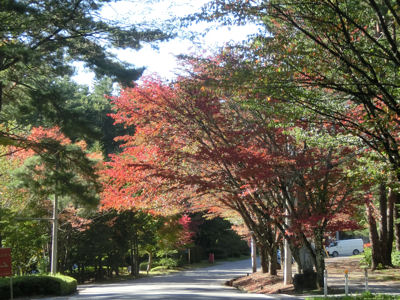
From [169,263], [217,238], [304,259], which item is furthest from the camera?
[217,238]

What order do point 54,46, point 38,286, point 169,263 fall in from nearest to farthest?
1. point 54,46
2. point 38,286
3. point 169,263

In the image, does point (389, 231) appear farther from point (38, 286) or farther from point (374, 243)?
point (38, 286)

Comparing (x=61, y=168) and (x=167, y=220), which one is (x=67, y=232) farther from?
(x=61, y=168)

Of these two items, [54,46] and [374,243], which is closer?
[54,46]

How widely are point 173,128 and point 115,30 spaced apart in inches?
143

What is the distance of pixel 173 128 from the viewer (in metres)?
14.4

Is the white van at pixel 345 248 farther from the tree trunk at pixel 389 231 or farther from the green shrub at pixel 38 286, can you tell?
the green shrub at pixel 38 286

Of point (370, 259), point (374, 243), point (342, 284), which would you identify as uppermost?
point (374, 243)

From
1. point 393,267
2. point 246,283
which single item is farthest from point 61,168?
point 393,267

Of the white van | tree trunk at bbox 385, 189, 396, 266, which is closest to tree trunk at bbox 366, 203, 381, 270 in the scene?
tree trunk at bbox 385, 189, 396, 266

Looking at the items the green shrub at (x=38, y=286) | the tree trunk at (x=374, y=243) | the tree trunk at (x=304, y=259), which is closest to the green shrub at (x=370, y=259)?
the tree trunk at (x=374, y=243)

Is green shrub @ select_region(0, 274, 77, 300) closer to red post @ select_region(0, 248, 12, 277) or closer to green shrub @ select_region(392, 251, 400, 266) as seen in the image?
red post @ select_region(0, 248, 12, 277)

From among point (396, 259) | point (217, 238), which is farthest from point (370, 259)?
point (217, 238)

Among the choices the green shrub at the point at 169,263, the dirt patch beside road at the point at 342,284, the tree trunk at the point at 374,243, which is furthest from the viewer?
the green shrub at the point at 169,263
